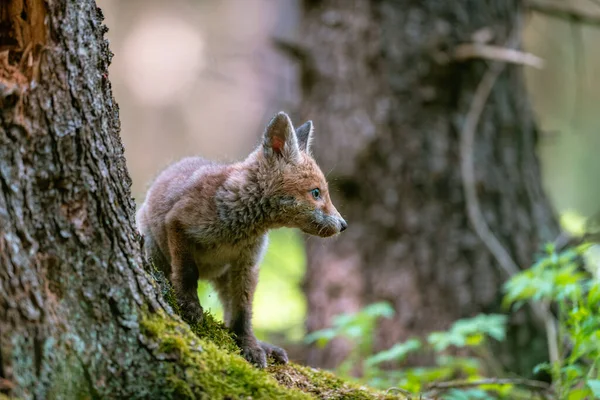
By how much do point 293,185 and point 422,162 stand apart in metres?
2.75

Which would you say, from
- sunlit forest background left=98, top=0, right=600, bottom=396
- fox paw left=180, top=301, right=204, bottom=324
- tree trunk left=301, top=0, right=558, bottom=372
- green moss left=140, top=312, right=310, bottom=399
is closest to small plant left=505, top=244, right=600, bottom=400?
green moss left=140, top=312, right=310, bottom=399

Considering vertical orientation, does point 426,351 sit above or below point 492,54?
below

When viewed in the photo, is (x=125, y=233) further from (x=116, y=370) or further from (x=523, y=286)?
(x=523, y=286)

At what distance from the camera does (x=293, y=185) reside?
438 cm

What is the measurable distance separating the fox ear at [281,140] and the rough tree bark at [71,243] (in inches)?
59.1

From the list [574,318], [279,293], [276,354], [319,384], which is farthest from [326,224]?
[279,293]

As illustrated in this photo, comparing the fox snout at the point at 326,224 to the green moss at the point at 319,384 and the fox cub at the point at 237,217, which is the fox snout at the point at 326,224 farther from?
the green moss at the point at 319,384

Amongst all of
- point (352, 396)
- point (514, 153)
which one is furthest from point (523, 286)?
point (514, 153)

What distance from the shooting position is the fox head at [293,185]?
4.33 metres

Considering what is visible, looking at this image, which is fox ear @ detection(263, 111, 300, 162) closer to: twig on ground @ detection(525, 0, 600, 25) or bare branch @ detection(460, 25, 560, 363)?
bare branch @ detection(460, 25, 560, 363)

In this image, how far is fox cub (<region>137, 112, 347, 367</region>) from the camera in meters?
4.02

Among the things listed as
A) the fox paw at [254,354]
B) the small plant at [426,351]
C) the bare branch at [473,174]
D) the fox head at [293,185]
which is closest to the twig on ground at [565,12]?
the bare branch at [473,174]

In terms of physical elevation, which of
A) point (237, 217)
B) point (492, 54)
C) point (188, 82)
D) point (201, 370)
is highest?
point (188, 82)

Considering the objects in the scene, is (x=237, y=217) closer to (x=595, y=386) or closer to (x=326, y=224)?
(x=326, y=224)
